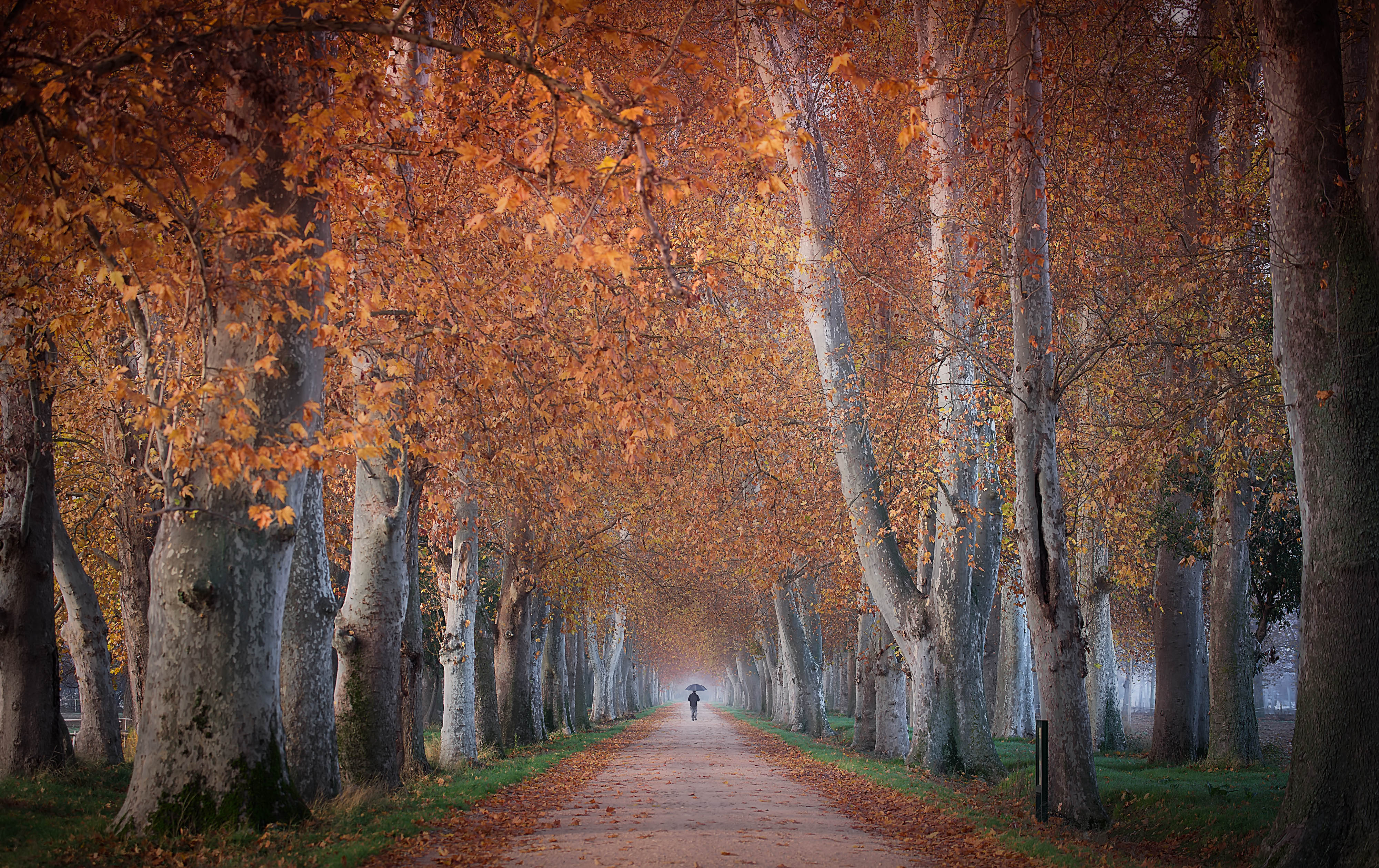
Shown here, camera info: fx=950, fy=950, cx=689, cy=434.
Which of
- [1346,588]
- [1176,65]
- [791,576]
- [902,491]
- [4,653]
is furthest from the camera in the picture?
[791,576]

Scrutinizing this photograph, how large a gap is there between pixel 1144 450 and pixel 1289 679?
385 ft

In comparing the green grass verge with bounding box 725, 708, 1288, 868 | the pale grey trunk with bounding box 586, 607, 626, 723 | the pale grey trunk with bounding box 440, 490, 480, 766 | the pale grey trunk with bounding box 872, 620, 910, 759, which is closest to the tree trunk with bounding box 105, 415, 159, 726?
the pale grey trunk with bounding box 440, 490, 480, 766

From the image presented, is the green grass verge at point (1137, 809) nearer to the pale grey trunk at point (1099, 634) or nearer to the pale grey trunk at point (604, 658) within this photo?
the pale grey trunk at point (1099, 634)

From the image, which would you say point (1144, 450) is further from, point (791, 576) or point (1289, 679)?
point (1289, 679)

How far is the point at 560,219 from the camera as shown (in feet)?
30.2

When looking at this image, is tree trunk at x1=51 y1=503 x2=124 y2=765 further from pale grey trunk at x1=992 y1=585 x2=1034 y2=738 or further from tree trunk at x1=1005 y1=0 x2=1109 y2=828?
pale grey trunk at x1=992 y1=585 x2=1034 y2=738

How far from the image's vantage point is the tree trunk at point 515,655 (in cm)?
2188

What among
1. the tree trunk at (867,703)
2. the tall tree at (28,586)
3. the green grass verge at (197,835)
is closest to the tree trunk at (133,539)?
the tall tree at (28,586)

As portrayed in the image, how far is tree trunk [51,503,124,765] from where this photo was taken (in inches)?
507

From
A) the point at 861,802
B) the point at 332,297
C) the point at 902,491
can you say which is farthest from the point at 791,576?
the point at 332,297

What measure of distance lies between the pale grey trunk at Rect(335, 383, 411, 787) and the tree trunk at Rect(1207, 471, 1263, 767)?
12.8m

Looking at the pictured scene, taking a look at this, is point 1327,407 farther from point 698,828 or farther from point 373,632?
point 373,632

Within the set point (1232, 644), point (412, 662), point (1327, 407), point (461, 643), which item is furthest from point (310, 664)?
point (1232, 644)

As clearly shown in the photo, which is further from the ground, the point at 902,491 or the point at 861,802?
the point at 902,491
